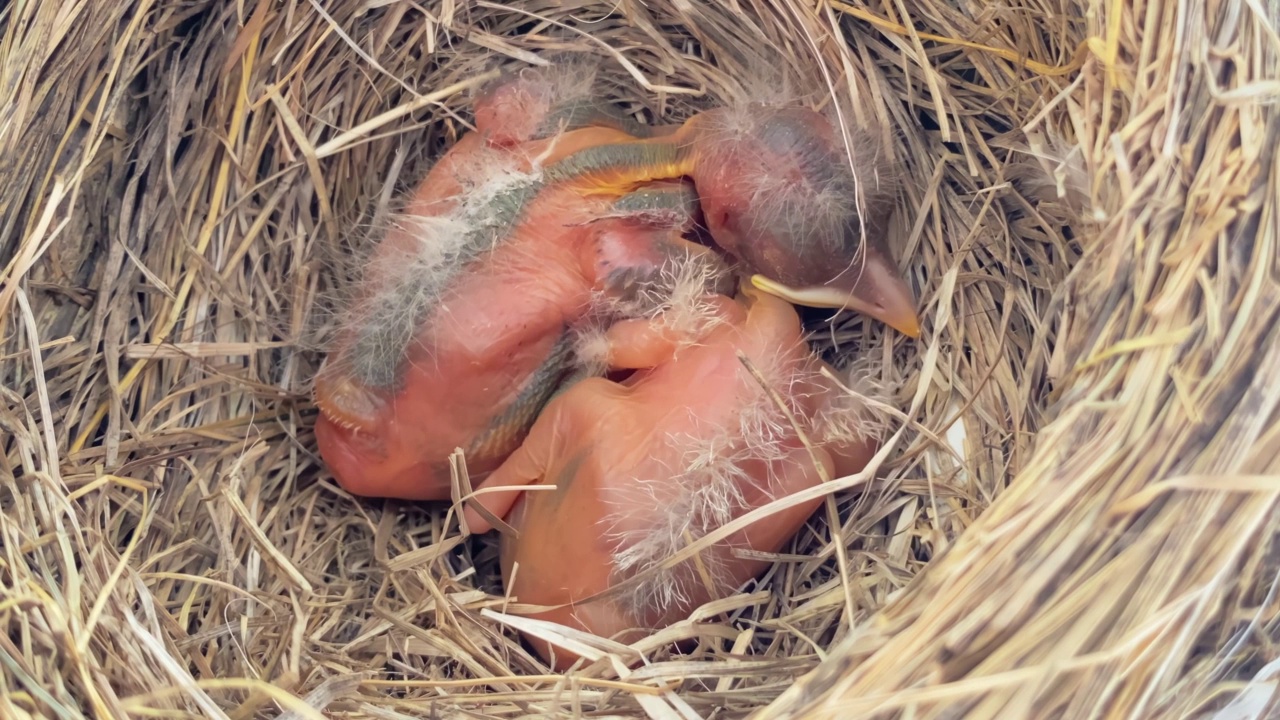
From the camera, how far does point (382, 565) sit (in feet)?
3.93

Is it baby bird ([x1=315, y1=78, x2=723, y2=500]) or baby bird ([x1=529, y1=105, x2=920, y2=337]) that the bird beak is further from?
baby bird ([x1=315, y1=78, x2=723, y2=500])

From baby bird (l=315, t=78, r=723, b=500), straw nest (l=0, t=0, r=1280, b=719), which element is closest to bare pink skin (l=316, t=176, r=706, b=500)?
baby bird (l=315, t=78, r=723, b=500)

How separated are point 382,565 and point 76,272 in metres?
0.55

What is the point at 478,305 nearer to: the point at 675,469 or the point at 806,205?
the point at 675,469

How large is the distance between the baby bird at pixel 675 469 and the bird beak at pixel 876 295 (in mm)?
62

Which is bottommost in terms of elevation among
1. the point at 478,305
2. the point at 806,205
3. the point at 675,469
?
the point at 675,469

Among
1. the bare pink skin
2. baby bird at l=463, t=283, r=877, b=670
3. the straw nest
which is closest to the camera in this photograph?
the straw nest

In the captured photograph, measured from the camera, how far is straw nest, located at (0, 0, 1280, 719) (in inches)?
27.2

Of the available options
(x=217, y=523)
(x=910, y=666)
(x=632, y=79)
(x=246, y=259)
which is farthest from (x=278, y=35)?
(x=910, y=666)

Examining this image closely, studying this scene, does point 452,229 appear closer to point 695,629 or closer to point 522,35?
point 522,35

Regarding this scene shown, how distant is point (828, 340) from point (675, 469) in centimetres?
33

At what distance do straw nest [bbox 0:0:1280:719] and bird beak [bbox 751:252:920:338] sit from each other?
4 cm

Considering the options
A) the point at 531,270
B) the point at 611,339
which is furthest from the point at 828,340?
the point at 531,270

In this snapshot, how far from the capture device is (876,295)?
113 centimetres
